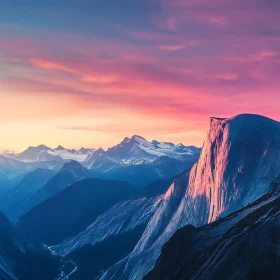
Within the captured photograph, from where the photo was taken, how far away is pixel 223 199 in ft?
516

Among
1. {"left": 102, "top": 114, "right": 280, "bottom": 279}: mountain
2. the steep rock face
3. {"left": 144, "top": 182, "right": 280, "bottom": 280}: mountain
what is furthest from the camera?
the steep rock face

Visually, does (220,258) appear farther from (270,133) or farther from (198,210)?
(270,133)

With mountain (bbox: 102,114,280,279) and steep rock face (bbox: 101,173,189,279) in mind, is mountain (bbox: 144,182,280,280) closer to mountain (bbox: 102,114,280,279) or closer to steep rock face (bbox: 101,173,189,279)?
mountain (bbox: 102,114,280,279)

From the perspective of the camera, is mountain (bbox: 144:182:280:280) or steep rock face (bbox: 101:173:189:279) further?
steep rock face (bbox: 101:173:189:279)

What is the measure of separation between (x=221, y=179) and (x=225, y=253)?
112349 mm

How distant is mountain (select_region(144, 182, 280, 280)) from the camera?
48750mm

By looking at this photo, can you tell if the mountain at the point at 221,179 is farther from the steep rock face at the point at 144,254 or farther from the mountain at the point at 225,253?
the mountain at the point at 225,253

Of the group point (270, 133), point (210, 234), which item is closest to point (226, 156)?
A: point (270, 133)

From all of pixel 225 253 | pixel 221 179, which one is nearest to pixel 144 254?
pixel 221 179

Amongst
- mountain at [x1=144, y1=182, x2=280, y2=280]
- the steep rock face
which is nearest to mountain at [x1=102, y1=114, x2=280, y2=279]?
the steep rock face

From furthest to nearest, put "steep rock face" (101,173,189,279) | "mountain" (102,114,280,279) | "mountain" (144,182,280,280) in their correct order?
"steep rock face" (101,173,189,279) → "mountain" (102,114,280,279) → "mountain" (144,182,280,280)

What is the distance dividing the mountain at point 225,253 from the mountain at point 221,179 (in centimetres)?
8092

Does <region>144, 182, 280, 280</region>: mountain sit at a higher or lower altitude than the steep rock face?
higher

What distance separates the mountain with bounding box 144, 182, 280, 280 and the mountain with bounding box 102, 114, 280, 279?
80924 mm
